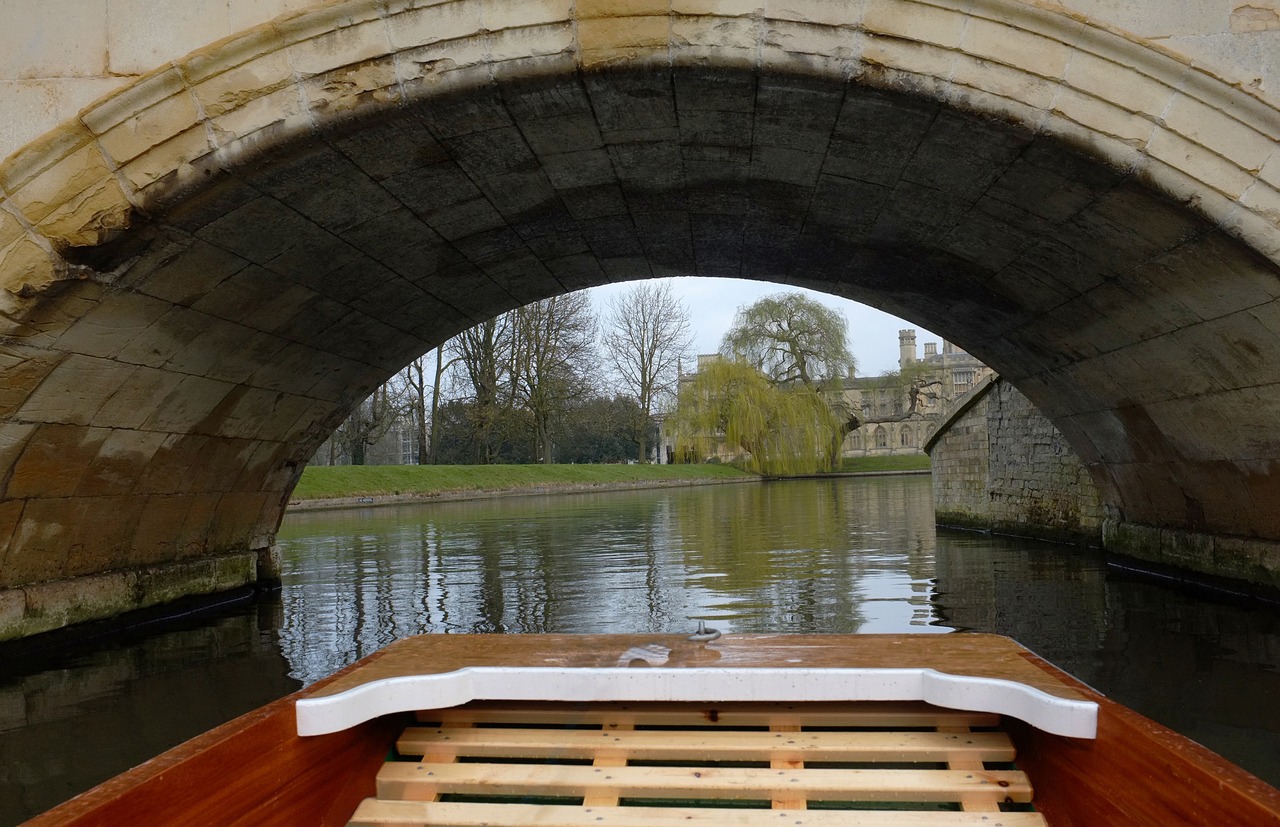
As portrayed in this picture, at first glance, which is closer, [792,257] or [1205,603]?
[1205,603]

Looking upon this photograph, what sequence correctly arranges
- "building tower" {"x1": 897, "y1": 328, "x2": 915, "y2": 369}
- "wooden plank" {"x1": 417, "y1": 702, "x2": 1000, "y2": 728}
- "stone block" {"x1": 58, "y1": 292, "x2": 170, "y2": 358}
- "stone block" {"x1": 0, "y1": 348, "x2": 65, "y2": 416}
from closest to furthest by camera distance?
"wooden plank" {"x1": 417, "y1": 702, "x2": 1000, "y2": 728}, "stone block" {"x1": 0, "y1": 348, "x2": 65, "y2": 416}, "stone block" {"x1": 58, "y1": 292, "x2": 170, "y2": 358}, "building tower" {"x1": 897, "y1": 328, "x2": 915, "y2": 369}

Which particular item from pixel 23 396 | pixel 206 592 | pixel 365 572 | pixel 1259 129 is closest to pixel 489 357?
pixel 365 572

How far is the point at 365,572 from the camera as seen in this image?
9992 millimetres

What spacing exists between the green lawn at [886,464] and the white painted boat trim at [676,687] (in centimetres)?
4225

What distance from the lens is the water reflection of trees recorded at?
655cm

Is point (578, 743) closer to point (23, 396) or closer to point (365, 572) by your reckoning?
point (23, 396)

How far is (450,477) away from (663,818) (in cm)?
2619

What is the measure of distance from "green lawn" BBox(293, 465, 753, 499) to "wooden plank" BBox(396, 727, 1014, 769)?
17.7m

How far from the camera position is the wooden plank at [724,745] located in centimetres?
252

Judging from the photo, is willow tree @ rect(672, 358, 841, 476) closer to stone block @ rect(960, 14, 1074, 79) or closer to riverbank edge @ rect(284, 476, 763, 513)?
riverbank edge @ rect(284, 476, 763, 513)

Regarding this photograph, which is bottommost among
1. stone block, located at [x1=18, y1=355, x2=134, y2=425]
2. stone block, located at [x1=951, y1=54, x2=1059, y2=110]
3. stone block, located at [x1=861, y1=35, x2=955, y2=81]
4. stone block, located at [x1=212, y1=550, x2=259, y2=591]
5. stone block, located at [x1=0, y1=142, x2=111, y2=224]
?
stone block, located at [x1=212, y1=550, x2=259, y2=591]

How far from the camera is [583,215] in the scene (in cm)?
634

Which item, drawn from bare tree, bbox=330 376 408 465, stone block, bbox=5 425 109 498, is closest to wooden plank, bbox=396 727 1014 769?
stone block, bbox=5 425 109 498

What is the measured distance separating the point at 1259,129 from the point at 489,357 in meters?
27.1
